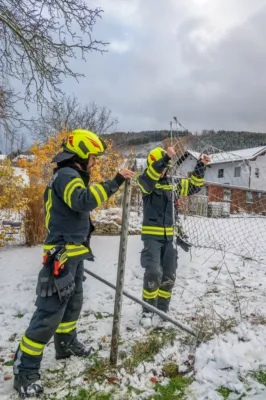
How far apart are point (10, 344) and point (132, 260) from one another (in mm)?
3758

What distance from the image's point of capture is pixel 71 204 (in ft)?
7.18

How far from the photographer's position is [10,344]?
290 cm

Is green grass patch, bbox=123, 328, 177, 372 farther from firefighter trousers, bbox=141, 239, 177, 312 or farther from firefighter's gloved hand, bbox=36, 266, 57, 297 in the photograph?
firefighter's gloved hand, bbox=36, 266, 57, 297

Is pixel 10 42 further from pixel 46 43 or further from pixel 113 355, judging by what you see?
pixel 113 355

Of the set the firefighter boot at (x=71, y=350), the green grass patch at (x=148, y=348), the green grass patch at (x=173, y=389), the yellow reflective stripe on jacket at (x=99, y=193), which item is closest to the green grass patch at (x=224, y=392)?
the green grass patch at (x=173, y=389)

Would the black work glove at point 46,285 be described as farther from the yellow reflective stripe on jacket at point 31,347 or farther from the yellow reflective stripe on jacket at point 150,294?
the yellow reflective stripe on jacket at point 150,294

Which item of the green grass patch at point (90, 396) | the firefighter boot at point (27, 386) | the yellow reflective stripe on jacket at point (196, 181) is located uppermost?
the yellow reflective stripe on jacket at point (196, 181)

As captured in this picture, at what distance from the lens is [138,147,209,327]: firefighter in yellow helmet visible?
3330mm

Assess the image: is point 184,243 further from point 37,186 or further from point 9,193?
point 37,186

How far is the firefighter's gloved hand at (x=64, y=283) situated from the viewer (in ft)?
7.21

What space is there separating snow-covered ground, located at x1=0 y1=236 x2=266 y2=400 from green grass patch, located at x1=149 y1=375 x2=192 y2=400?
0.15 feet

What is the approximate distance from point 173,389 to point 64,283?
1.11 metres

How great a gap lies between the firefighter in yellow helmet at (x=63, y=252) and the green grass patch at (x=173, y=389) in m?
0.79

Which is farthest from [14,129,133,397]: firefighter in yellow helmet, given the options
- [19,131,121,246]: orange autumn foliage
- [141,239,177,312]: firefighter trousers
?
[19,131,121,246]: orange autumn foliage
